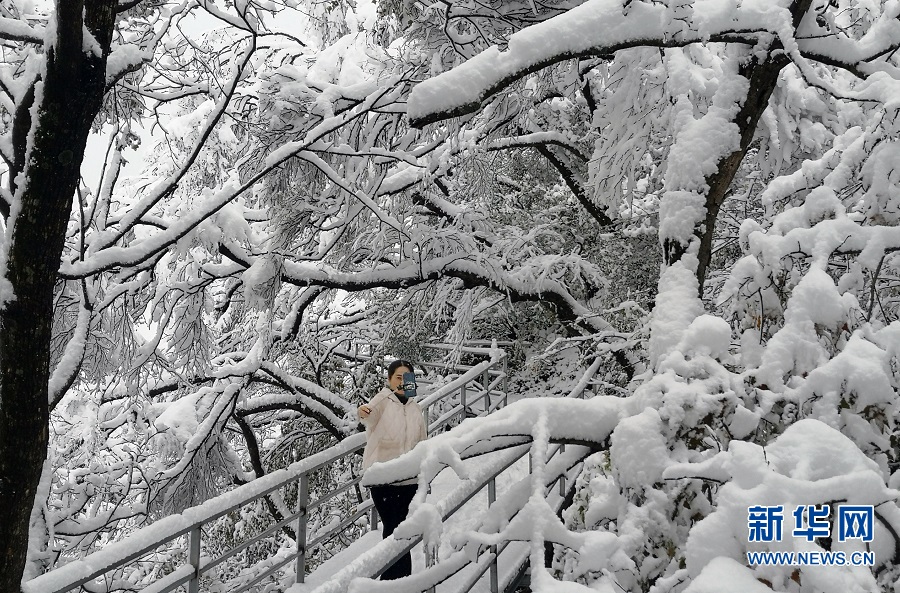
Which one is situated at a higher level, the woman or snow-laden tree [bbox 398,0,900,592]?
snow-laden tree [bbox 398,0,900,592]

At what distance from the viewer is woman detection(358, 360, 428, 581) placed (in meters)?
4.63

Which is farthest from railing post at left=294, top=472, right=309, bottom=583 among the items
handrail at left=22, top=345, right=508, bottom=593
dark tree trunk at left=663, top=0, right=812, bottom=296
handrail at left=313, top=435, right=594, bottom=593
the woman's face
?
dark tree trunk at left=663, top=0, right=812, bottom=296

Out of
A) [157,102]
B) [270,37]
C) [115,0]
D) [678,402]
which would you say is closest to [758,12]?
[678,402]

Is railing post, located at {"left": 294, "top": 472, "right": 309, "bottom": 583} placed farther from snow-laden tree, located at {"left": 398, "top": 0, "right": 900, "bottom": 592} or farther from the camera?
snow-laden tree, located at {"left": 398, "top": 0, "right": 900, "bottom": 592}

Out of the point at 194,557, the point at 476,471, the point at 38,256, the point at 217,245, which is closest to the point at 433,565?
the point at 476,471

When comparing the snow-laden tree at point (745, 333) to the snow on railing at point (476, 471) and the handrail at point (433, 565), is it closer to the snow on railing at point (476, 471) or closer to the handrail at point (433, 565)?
the snow on railing at point (476, 471)

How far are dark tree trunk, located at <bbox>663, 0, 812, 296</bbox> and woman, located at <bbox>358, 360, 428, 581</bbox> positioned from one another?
2.19 metres

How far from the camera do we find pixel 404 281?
8820 mm

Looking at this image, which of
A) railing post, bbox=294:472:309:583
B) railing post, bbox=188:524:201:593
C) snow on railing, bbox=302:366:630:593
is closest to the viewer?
snow on railing, bbox=302:366:630:593

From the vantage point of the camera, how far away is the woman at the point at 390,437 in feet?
15.2

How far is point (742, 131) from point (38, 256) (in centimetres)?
365

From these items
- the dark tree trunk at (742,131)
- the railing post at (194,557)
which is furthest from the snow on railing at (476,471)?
the railing post at (194,557)

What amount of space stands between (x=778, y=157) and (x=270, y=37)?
407 cm

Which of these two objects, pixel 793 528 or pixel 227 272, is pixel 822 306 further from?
pixel 227 272
